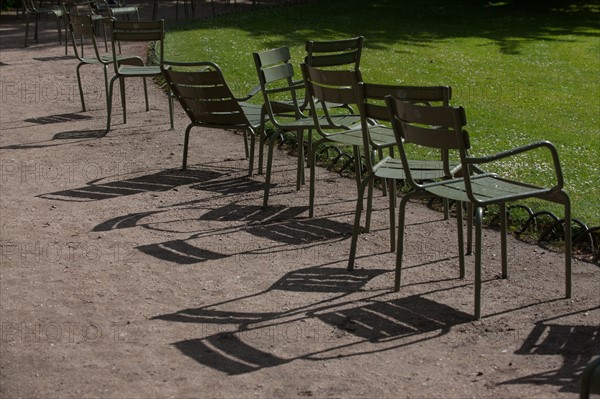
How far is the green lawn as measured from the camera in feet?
38.7

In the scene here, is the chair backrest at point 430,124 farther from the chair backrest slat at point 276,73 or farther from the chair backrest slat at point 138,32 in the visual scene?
the chair backrest slat at point 138,32

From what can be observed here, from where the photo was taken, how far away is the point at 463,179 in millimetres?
6582

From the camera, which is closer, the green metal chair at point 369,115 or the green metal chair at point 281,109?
the green metal chair at point 369,115

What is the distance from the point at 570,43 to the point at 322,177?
12602mm

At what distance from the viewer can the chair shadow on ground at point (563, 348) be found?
543 cm

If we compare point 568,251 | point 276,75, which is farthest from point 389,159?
point 276,75

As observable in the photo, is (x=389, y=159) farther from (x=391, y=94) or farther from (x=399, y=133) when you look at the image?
(x=399, y=133)

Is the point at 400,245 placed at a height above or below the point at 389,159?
below

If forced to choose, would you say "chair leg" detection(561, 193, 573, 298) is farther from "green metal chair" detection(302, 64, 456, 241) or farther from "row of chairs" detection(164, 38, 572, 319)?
"green metal chair" detection(302, 64, 456, 241)

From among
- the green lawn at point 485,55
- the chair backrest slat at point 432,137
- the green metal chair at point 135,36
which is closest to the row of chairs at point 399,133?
the chair backrest slat at point 432,137

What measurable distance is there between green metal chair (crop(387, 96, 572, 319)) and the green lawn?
1806mm

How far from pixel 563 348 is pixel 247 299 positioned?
1895 mm

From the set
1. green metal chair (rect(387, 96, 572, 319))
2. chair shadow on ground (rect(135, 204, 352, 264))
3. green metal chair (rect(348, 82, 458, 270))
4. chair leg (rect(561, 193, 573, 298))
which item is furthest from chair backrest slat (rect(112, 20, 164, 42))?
chair leg (rect(561, 193, 573, 298))

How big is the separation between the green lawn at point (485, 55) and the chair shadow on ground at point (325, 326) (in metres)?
2.39
